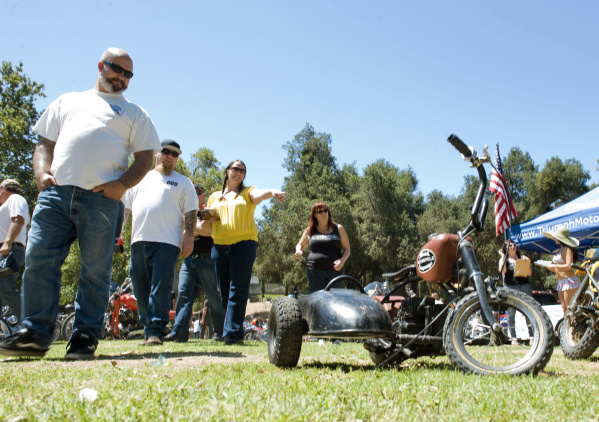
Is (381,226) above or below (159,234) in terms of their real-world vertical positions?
above

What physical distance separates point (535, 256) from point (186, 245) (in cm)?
3806

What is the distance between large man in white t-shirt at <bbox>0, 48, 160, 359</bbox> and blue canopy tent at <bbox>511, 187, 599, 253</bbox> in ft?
26.2

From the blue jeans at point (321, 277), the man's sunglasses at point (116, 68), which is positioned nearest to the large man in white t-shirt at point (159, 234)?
the man's sunglasses at point (116, 68)

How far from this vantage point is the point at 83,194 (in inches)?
153

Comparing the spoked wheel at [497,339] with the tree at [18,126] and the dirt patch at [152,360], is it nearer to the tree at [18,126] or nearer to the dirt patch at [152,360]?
the dirt patch at [152,360]

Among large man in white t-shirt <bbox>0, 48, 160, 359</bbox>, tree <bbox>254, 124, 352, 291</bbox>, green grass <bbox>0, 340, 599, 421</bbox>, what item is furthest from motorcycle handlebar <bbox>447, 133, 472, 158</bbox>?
tree <bbox>254, 124, 352, 291</bbox>

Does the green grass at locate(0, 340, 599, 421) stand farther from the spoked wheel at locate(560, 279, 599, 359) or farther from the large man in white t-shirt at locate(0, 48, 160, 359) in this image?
the spoked wheel at locate(560, 279, 599, 359)

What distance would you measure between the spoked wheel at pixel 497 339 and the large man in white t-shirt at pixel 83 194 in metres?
2.56

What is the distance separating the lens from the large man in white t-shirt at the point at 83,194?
148 inches

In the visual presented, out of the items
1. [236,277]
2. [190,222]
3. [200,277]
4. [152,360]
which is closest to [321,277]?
[200,277]

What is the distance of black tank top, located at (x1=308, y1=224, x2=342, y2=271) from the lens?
7.24 m

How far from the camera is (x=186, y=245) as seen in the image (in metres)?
5.43

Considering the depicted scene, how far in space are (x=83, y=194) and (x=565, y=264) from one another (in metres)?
6.06

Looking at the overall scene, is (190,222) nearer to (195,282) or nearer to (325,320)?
(195,282)
